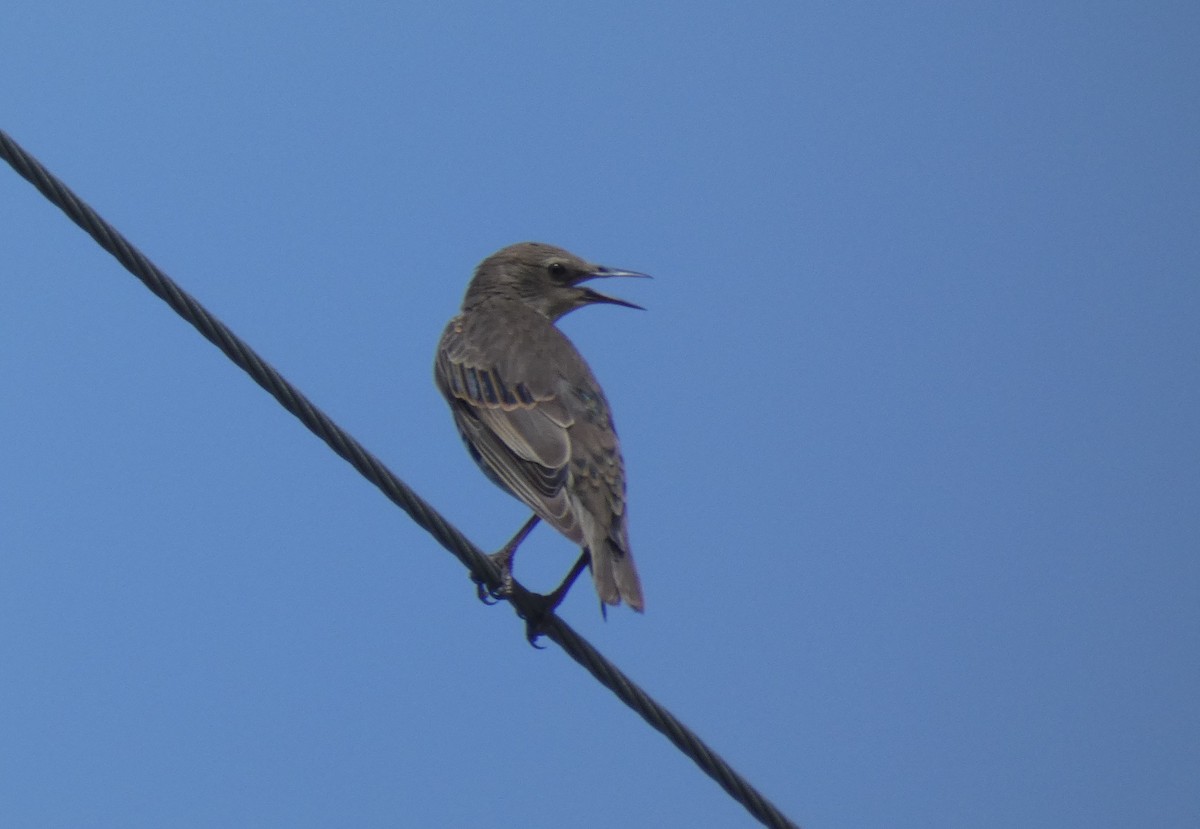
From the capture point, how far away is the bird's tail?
665 centimetres

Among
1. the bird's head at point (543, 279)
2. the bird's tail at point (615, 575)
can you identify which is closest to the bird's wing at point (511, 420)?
the bird's tail at point (615, 575)

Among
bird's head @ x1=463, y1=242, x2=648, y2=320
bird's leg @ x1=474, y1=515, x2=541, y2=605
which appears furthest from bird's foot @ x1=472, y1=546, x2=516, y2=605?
bird's head @ x1=463, y1=242, x2=648, y2=320

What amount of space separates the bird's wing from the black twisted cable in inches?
A: 60.1

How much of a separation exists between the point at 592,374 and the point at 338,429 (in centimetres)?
353

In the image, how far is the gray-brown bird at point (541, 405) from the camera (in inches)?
285

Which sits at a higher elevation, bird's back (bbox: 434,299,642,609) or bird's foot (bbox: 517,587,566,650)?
bird's back (bbox: 434,299,642,609)

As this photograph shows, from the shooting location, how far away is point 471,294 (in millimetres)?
10430

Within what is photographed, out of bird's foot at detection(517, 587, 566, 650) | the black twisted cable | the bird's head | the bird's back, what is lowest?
the black twisted cable

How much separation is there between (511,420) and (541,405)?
0.60 ft

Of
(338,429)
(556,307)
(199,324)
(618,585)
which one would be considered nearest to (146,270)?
(199,324)

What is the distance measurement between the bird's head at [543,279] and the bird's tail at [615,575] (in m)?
3.06

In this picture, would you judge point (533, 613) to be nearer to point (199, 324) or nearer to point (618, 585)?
point (618, 585)

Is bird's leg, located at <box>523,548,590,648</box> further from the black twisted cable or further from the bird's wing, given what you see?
the black twisted cable

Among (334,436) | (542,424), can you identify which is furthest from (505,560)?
(334,436)
